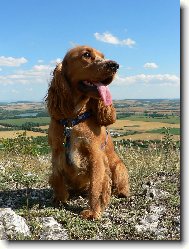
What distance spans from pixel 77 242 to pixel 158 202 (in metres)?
1.81

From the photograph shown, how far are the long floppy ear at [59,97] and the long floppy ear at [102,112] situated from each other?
1.07ft

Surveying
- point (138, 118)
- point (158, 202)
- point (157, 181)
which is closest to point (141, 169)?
point (157, 181)

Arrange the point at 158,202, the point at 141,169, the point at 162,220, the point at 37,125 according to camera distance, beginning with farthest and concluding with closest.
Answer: the point at 37,125, the point at 141,169, the point at 158,202, the point at 162,220

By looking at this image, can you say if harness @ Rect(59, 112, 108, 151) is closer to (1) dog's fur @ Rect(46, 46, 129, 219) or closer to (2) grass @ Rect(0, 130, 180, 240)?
(1) dog's fur @ Rect(46, 46, 129, 219)

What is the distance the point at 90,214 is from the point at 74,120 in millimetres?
1187

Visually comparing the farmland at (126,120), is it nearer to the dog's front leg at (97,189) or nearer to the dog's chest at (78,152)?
the dog's chest at (78,152)

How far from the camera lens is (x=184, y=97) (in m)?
5.19

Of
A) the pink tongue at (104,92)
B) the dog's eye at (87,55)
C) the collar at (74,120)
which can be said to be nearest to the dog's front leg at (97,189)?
the collar at (74,120)

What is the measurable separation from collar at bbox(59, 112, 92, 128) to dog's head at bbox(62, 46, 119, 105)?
299 mm

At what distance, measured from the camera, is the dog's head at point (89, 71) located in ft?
17.3

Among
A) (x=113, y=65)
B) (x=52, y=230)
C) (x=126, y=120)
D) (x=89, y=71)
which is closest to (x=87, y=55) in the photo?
(x=89, y=71)

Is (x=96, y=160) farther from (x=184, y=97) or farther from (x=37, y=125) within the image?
(x=37, y=125)

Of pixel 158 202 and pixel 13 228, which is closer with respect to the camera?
pixel 13 228

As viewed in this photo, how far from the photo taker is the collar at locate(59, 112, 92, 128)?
5.70 metres
